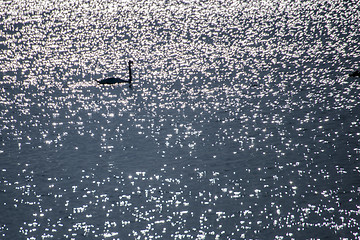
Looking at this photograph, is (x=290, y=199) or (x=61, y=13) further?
(x=61, y=13)

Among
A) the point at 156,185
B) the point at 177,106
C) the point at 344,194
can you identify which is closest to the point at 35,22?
the point at 177,106

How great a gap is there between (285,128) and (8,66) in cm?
5052

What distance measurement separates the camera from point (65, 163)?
41625 millimetres

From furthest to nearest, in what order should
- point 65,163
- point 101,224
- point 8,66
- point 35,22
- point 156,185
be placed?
point 35,22 → point 8,66 → point 65,163 → point 156,185 → point 101,224

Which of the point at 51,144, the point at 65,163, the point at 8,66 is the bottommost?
the point at 65,163

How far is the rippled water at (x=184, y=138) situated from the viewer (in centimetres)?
3147

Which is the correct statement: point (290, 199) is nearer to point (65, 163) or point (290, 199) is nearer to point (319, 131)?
point (319, 131)

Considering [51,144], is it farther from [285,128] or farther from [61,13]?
[61,13]

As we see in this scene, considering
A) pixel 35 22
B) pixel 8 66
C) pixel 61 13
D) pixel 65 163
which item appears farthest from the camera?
pixel 61 13

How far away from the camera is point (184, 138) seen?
154 feet

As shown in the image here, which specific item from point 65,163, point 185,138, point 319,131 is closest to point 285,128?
point 319,131

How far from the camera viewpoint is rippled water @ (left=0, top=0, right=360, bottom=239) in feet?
103

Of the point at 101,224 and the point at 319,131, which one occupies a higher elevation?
the point at 319,131

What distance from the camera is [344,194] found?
33.1 m
